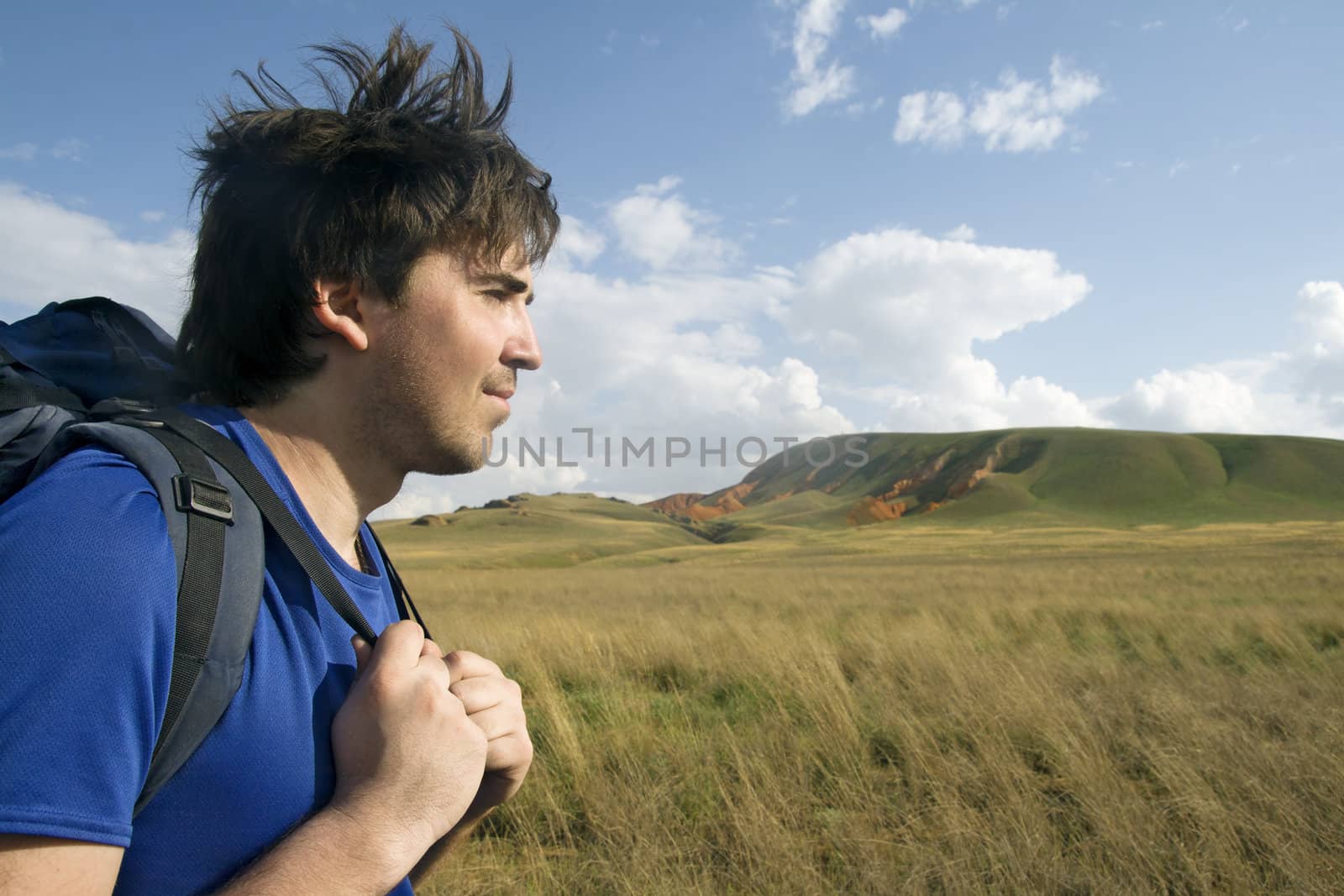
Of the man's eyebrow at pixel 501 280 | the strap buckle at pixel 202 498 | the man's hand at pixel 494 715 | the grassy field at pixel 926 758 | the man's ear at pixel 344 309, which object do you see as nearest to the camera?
the strap buckle at pixel 202 498

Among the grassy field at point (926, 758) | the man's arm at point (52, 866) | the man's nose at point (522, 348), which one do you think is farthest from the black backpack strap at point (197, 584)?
the grassy field at point (926, 758)

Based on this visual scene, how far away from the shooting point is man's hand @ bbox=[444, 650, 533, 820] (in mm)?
1279

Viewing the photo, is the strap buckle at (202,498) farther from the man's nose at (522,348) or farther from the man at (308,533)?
the man's nose at (522,348)

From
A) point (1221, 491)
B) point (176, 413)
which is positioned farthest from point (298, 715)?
point (1221, 491)

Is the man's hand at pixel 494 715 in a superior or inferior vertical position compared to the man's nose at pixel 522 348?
inferior

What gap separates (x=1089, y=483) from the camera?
107 m

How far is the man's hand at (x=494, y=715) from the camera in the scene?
4.20 ft

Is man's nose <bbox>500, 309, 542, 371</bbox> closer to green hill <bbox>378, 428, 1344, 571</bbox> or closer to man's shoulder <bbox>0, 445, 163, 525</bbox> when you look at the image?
man's shoulder <bbox>0, 445, 163, 525</bbox>

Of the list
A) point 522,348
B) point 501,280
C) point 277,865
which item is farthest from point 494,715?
point 501,280

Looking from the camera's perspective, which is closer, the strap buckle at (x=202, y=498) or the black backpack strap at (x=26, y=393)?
the strap buckle at (x=202, y=498)

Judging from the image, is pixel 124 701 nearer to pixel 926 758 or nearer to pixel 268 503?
pixel 268 503

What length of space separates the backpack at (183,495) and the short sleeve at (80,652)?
0.03m

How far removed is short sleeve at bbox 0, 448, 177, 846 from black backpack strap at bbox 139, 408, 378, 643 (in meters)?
0.19

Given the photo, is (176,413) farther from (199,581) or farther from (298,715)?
(298,715)
